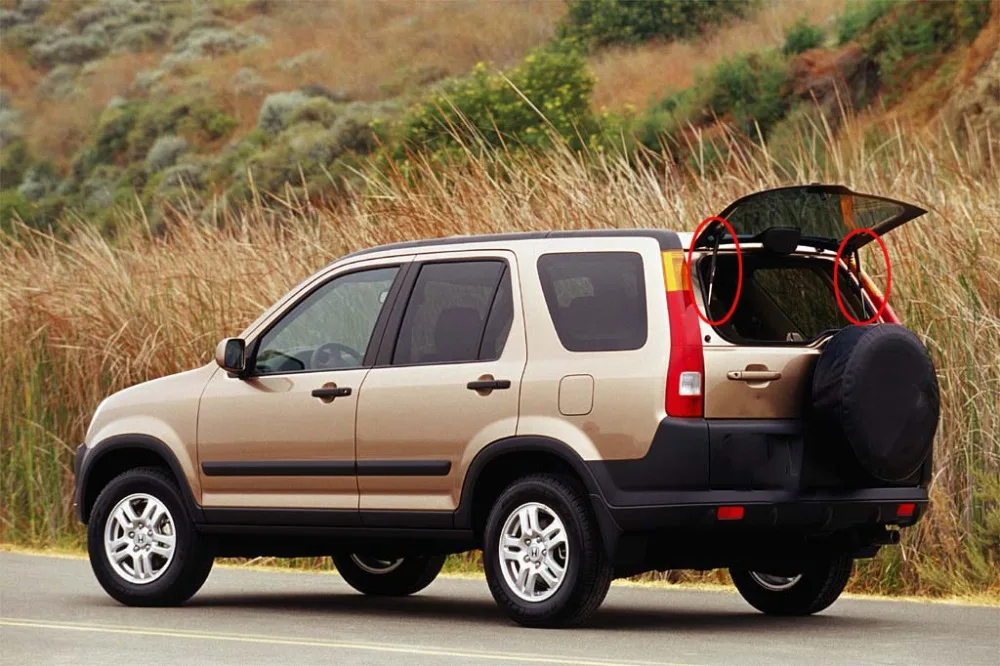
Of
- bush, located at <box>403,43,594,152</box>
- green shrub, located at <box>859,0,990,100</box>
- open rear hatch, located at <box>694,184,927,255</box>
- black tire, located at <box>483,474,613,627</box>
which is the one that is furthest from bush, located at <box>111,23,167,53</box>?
black tire, located at <box>483,474,613,627</box>

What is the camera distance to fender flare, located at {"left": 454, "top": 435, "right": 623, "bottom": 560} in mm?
10156

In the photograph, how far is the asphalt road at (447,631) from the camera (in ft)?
31.7

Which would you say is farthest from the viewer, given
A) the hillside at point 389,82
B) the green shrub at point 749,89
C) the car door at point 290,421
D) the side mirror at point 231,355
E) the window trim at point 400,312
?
the green shrub at point 749,89

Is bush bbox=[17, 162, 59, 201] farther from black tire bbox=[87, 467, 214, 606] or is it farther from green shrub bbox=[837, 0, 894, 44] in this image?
black tire bbox=[87, 467, 214, 606]

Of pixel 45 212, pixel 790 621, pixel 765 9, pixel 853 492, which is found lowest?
pixel 790 621

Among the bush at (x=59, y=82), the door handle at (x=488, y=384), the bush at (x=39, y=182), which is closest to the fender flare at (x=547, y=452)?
the door handle at (x=488, y=384)

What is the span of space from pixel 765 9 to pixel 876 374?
58.0 meters

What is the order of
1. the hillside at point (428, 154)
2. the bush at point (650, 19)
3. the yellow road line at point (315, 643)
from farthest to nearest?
1. the bush at point (650, 19)
2. the hillside at point (428, 154)
3. the yellow road line at point (315, 643)

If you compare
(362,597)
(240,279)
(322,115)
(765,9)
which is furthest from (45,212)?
(362,597)

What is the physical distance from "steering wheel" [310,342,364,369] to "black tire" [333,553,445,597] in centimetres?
166

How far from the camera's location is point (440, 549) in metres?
11.5

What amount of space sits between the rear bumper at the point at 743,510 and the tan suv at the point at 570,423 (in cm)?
1

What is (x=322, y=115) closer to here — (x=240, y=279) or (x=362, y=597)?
(x=240, y=279)

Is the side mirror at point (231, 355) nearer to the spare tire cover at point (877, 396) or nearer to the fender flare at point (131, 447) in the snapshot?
the fender flare at point (131, 447)
